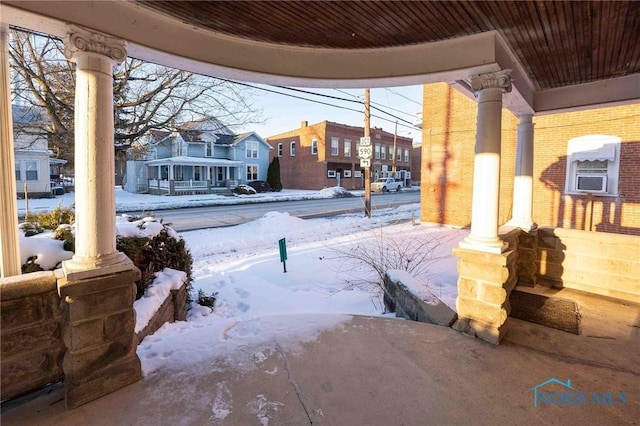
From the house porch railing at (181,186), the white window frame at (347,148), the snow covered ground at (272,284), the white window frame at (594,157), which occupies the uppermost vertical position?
the white window frame at (347,148)

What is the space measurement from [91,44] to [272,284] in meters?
4.99

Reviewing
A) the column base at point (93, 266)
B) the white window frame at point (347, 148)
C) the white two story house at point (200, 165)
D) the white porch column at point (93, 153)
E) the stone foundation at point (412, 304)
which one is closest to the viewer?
the column base at point (93, 266)

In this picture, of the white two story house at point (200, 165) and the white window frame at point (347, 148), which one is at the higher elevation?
the white window frame at point (347, 148)

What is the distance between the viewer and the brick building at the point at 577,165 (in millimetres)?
8547

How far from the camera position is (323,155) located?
35.2 m

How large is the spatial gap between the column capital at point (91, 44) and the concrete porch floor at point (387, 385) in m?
2.54

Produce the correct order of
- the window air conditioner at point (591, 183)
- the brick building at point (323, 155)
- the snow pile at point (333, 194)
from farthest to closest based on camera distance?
the brick building at point (323, 155), the snow pile at point (333, 194), the window air conditioner at point (591, 183)

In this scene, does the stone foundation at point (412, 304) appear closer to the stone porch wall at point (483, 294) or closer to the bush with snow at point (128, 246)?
the stone porch wall at point (483, 294)

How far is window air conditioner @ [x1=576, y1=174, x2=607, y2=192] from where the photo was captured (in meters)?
8.91

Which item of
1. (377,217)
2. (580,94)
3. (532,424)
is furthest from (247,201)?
(532,424)

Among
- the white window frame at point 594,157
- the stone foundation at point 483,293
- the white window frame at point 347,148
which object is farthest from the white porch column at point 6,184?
the white window frame at point 347,148

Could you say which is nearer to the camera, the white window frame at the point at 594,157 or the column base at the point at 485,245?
the column base at the point at 485,245

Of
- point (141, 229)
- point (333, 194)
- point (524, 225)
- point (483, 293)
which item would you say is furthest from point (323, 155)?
point (483, 293)

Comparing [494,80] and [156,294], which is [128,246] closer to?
[156,294]
